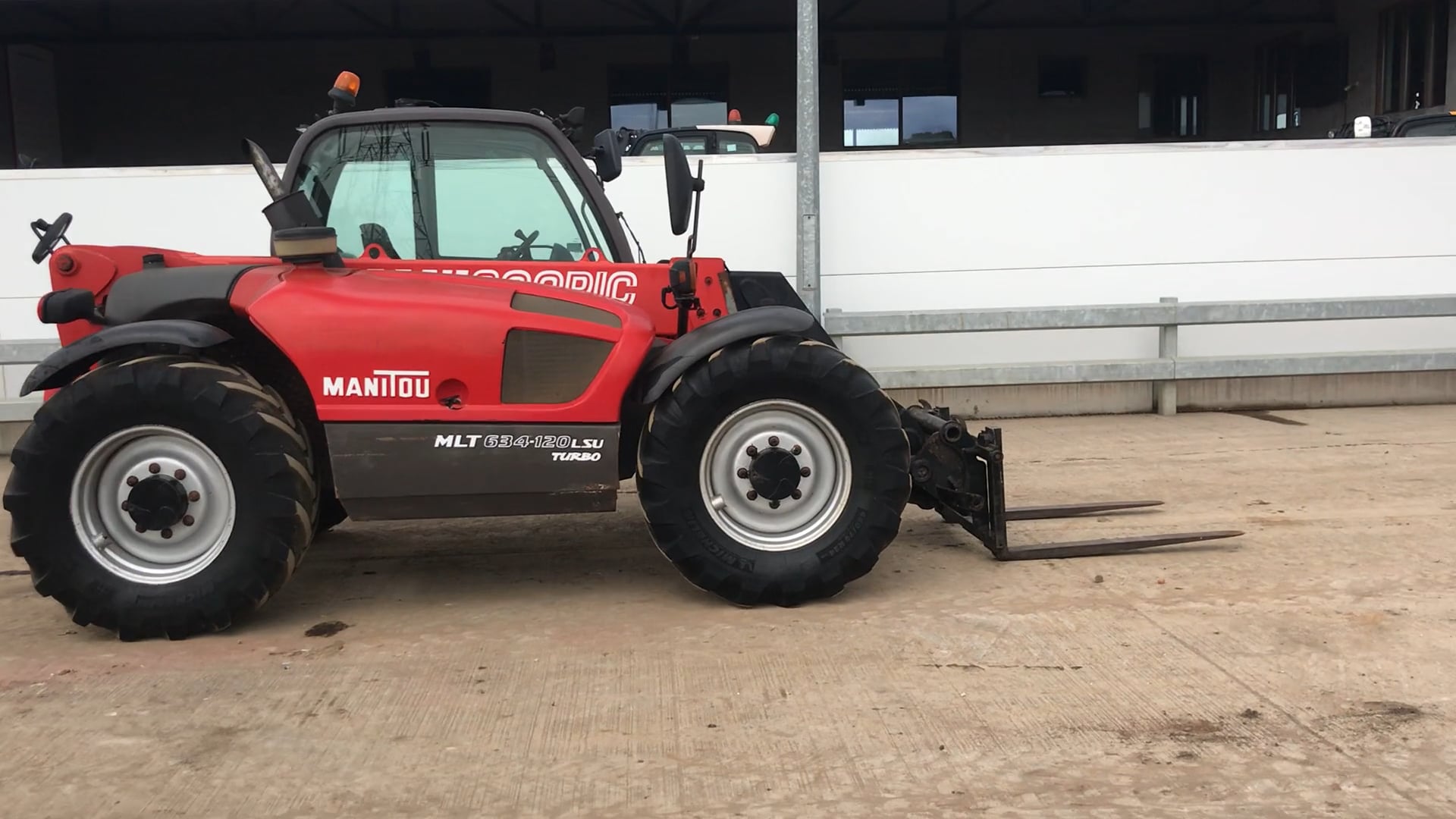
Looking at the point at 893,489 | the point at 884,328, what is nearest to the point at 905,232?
A: the point at 884,328

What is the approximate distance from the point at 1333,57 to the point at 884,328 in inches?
656

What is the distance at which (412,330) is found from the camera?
4.24 meters

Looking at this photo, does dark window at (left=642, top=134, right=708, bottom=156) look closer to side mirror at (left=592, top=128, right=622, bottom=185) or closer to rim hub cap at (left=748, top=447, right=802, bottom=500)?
side mirror at (left=592, top=128, right=622, bottom=185)

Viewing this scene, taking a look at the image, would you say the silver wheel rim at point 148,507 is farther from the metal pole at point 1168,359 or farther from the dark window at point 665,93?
the dark window at point 665,93

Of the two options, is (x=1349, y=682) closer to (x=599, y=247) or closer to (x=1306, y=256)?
(x=599, y=247)

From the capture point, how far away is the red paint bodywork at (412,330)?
4.23m

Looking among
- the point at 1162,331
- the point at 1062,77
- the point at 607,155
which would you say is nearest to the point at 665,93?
the point at 1062,77

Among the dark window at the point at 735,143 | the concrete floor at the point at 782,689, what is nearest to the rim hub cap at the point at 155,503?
the concrete floor at the point at 782,689

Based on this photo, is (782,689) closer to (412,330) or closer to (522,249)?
(412,330)

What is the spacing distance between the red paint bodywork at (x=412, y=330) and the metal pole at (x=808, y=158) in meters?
5.06

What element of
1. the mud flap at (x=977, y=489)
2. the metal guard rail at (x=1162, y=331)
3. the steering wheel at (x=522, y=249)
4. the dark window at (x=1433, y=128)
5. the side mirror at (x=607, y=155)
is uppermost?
the dark window at (x=1433, y=128)

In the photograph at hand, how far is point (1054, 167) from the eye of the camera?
976 cm

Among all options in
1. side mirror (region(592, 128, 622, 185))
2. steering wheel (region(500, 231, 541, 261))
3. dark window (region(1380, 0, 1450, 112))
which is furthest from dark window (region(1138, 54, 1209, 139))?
steering wheel (region(500, 231, 541, 261))

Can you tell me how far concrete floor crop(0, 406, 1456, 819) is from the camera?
119 inches
